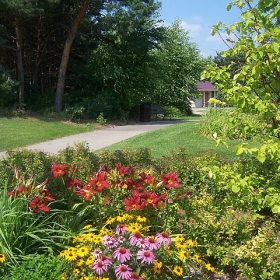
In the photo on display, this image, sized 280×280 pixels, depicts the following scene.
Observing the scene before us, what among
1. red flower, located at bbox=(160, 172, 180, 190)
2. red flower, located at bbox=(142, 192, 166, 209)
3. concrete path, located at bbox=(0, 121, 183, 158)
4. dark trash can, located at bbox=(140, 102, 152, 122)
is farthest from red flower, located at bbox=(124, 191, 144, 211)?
dark trash can, located at bbox=(140, 102, 152, 122)

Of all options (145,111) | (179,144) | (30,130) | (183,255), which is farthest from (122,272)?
(145,111)

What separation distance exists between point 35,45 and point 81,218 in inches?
760

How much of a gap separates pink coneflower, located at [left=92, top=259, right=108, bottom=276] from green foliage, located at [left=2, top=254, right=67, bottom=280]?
0.30 m

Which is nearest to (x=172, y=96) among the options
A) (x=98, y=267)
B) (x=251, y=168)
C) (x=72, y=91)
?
(x=72, y=91)

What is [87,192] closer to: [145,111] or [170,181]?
[170,181]

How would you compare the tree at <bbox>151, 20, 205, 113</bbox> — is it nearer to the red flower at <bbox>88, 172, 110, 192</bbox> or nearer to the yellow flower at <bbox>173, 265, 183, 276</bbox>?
the red flower at <bbox>88, 172, 110, 192</bbox>

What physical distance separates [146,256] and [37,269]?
2.59 feet

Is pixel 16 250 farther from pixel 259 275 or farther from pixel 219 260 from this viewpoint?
pixel 259 275

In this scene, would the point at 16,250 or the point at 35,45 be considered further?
the point at 35,45

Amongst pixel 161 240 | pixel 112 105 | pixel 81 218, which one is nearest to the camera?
pixel 161 240

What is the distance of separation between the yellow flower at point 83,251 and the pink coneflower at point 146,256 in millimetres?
411

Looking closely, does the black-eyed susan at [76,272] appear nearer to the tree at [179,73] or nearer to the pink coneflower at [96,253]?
the pink coneflower at [96,253]

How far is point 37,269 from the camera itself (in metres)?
2.79

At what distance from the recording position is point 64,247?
10.8 feet
